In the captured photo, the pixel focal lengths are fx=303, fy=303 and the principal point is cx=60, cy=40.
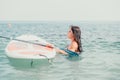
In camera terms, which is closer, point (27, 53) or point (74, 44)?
point (27, 53)

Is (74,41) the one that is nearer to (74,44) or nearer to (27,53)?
(74,44)

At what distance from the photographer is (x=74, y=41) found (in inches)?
610

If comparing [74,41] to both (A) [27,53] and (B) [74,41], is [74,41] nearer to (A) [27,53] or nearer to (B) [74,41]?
(B) [74,41]

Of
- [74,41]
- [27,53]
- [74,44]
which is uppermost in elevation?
[74,41]

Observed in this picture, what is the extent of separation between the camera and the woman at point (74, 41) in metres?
15.3

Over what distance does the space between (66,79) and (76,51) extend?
419cm

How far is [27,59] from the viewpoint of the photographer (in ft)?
44.1

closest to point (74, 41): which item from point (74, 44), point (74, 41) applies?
point (74, 41)

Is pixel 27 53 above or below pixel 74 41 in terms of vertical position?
below

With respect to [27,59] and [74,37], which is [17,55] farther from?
[74,37]

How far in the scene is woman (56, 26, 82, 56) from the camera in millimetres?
15328

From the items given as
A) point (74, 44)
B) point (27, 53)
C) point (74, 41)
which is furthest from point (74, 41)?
point (27, 53)

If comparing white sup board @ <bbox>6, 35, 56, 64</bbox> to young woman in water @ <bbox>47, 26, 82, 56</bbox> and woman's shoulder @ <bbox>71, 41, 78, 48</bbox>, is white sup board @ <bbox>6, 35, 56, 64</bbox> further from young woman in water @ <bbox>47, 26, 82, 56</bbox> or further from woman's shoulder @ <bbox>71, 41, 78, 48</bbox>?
woman's shoulder @ <bbox>71, 41, 78, 48</bbox>

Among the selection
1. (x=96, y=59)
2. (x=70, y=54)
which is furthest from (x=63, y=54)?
(x=96, y=59)
